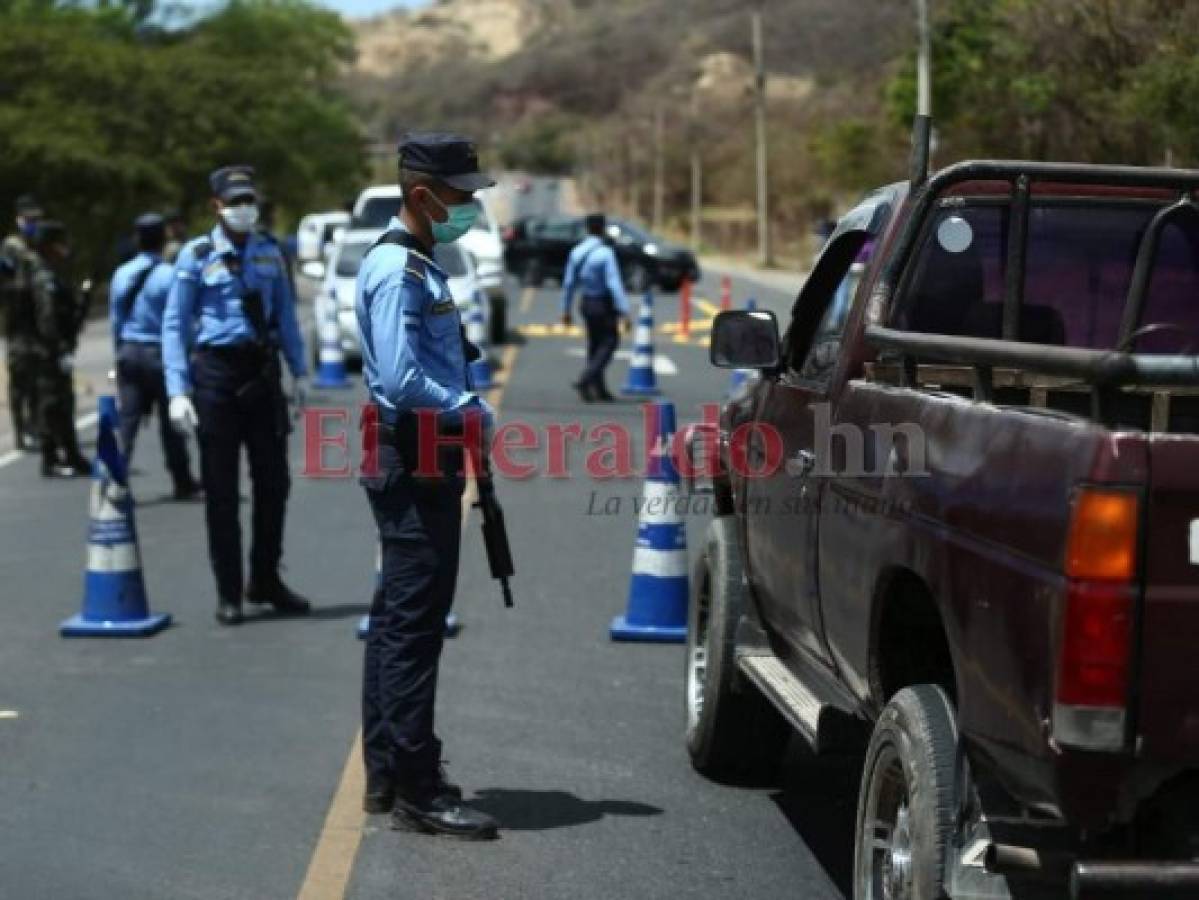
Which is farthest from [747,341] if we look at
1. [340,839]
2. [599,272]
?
[599,272]

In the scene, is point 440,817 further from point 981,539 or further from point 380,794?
point 981,539

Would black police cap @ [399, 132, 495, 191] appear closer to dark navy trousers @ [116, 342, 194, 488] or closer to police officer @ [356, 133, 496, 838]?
police officer @ [356, 133, 496, 838]

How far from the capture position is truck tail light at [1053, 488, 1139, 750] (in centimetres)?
381

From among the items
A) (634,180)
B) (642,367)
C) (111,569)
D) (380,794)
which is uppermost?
(111,569)

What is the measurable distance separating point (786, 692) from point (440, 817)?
113 cm

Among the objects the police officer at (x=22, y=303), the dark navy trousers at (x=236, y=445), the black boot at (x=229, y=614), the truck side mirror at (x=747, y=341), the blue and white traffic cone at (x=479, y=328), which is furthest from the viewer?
the blue and white traffic cone at (x=479, y=328)

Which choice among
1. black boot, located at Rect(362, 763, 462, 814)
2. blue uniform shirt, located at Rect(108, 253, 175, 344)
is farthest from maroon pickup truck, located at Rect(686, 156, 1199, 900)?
blue uniform shirt, located at Rect(108, 253, 175, 344)

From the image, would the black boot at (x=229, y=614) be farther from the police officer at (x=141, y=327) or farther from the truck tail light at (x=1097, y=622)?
the truck tail light at (x=1097, y=622)

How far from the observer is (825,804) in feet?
22.5

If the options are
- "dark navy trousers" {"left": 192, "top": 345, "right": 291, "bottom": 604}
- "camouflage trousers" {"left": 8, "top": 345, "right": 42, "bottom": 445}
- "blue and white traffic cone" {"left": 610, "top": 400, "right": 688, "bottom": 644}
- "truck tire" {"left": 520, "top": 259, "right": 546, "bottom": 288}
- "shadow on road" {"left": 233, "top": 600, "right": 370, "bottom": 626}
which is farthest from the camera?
"truck tire" {"left": 520, "top": 259, "right": 546, "bottom": 288}

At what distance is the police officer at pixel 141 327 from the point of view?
13.5 meters

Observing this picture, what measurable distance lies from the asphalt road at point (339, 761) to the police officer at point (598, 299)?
27.0 feet

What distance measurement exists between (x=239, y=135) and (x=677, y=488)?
43.3m

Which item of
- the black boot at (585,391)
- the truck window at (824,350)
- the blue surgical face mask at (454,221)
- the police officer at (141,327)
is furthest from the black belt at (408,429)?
the black boot at (585,391)
